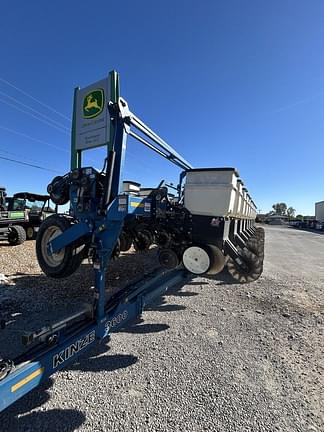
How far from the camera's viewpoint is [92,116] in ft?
10.9

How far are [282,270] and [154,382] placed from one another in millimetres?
6582

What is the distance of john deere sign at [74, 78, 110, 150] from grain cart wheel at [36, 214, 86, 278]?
1.10 meters

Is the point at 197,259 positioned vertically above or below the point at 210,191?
below

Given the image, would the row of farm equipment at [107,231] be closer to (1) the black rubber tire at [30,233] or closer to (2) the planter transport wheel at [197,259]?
(2) the planter transport wheel at [197,259]

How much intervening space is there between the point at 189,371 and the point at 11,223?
1217 cm

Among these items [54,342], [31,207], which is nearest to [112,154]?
[54,342]

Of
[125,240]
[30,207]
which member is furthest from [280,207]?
[125,240]

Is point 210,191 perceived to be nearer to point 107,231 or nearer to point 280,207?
point 107,231

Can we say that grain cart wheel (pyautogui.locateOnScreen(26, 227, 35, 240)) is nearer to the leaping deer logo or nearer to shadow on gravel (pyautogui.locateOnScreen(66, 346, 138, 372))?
the leaping deer logo

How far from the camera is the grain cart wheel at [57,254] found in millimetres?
2889

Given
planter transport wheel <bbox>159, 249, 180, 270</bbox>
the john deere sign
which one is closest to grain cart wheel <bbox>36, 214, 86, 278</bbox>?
the john deere sign

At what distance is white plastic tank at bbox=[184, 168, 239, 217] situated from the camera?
11.4ft

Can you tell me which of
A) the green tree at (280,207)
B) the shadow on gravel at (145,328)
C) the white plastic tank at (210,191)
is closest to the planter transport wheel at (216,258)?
the white plastic tank at (210,191)

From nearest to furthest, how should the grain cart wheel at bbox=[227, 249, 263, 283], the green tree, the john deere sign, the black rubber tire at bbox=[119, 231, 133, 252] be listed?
the john deere sign < the grain cart wheel at bbox=[227, 249, 263, 283] < the black rubber tire at bbox=[119, 231, 133, 252] < the green tree
